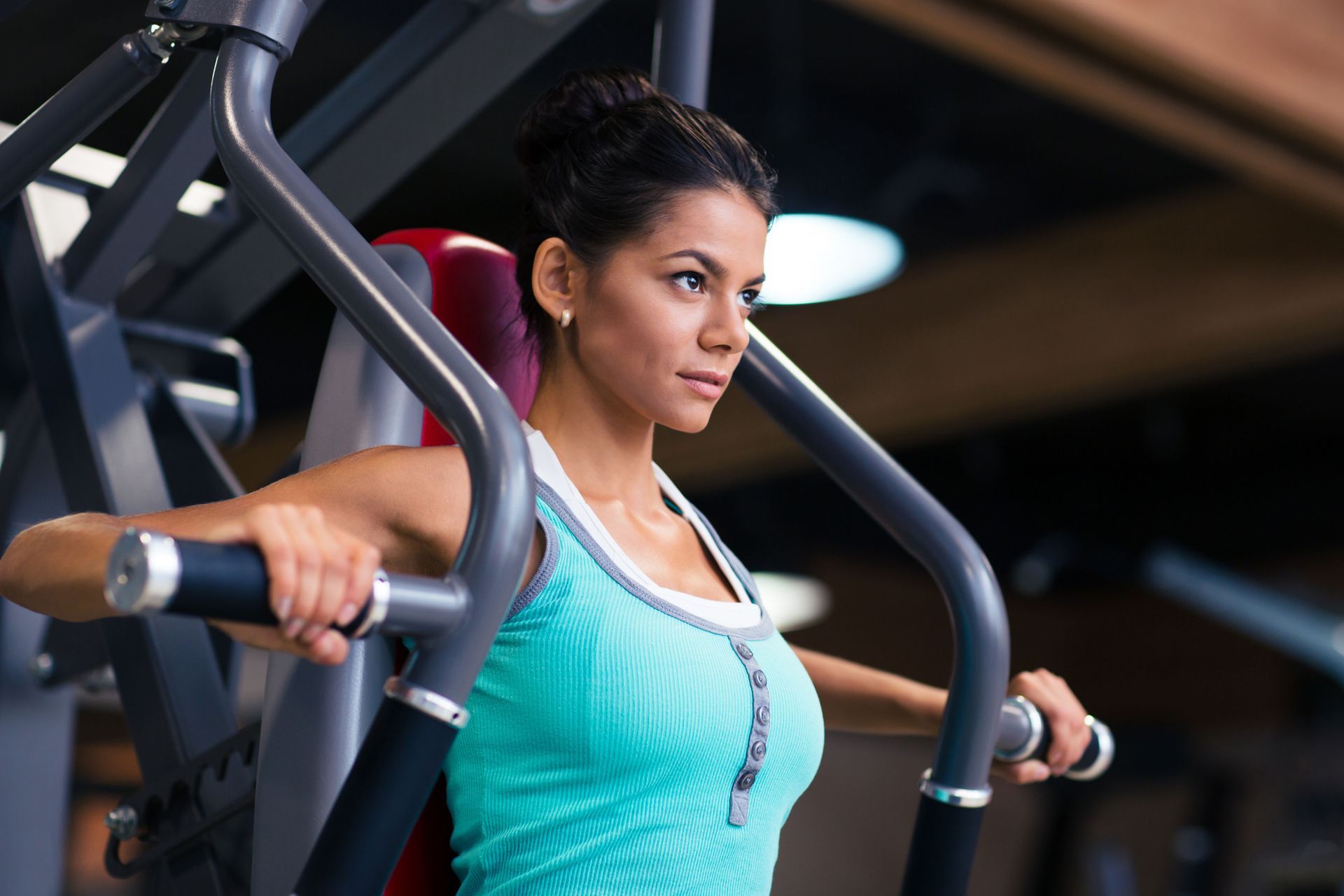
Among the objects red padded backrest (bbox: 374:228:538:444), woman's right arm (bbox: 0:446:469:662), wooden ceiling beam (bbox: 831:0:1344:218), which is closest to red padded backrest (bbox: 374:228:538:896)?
red padded backrest (bbox: 374:228:538:444)

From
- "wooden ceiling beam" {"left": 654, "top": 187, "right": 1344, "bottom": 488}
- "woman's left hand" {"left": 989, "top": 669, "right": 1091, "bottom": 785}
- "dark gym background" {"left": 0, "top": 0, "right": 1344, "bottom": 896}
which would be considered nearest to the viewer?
"woman's left hand" {"left": 989, "top": 669, "right": 1091, "bottom": 785}

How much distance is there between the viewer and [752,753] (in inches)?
40.9

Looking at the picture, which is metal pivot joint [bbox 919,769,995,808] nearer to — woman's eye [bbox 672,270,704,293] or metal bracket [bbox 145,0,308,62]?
woman's eye [bbox 672,270,704,293]

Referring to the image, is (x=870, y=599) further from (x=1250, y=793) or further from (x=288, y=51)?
(x=288, y=51)

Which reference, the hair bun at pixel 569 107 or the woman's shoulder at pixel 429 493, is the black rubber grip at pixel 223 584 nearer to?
the woman's shoulder at pixel 429 493

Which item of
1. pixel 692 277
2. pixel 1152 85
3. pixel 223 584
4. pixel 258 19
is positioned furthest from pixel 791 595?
pixel 223 584

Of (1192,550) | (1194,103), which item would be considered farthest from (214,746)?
(1192,550)

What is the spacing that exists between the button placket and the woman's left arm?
22 cm

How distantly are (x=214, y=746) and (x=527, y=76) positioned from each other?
2.89ft

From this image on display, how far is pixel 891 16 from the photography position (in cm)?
250

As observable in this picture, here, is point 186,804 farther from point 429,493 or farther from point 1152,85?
point 1152,85

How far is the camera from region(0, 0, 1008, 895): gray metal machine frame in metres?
0.75

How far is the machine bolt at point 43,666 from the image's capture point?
1.50m

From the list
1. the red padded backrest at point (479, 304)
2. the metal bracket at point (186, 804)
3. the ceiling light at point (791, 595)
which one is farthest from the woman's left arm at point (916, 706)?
the ceiling light at point (791, 595)
